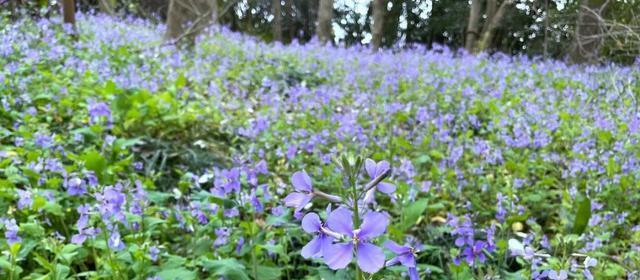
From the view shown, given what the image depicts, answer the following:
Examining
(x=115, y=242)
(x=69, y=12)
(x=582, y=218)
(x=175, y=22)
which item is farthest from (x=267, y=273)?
(x=175, y=22)

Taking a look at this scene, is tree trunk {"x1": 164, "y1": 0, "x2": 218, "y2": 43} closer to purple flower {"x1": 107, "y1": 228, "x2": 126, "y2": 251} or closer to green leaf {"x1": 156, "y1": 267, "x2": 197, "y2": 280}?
purple flower {"x1": 107, "y1": 228, "x2": 126, "y2": 251}

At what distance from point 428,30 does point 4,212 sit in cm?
1922

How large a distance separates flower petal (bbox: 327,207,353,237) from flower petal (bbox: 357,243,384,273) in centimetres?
3

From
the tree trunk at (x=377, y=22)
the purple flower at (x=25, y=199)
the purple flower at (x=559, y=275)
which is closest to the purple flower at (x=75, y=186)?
the purple flower at (x=25, y=199)

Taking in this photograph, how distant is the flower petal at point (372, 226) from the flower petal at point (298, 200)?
144 millimetres

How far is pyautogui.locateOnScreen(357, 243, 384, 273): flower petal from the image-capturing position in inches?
33.9

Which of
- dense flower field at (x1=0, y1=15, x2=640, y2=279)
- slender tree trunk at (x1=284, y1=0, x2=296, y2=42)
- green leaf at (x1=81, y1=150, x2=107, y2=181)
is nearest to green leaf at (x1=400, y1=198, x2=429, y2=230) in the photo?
dense flower field at (x1=0, y1=15, x2=640, y2=279)

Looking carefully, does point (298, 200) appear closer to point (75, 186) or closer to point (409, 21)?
point (75, 186)

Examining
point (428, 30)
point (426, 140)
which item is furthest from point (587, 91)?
point (428, 30)

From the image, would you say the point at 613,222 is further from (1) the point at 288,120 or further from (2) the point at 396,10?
(2) the point at 396,10

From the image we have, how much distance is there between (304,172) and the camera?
3.35 ft

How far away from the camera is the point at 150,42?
783cm

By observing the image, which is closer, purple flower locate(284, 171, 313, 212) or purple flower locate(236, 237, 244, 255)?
purple flower locate(284, 171, 313, 212)

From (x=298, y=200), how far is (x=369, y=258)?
0.19m
